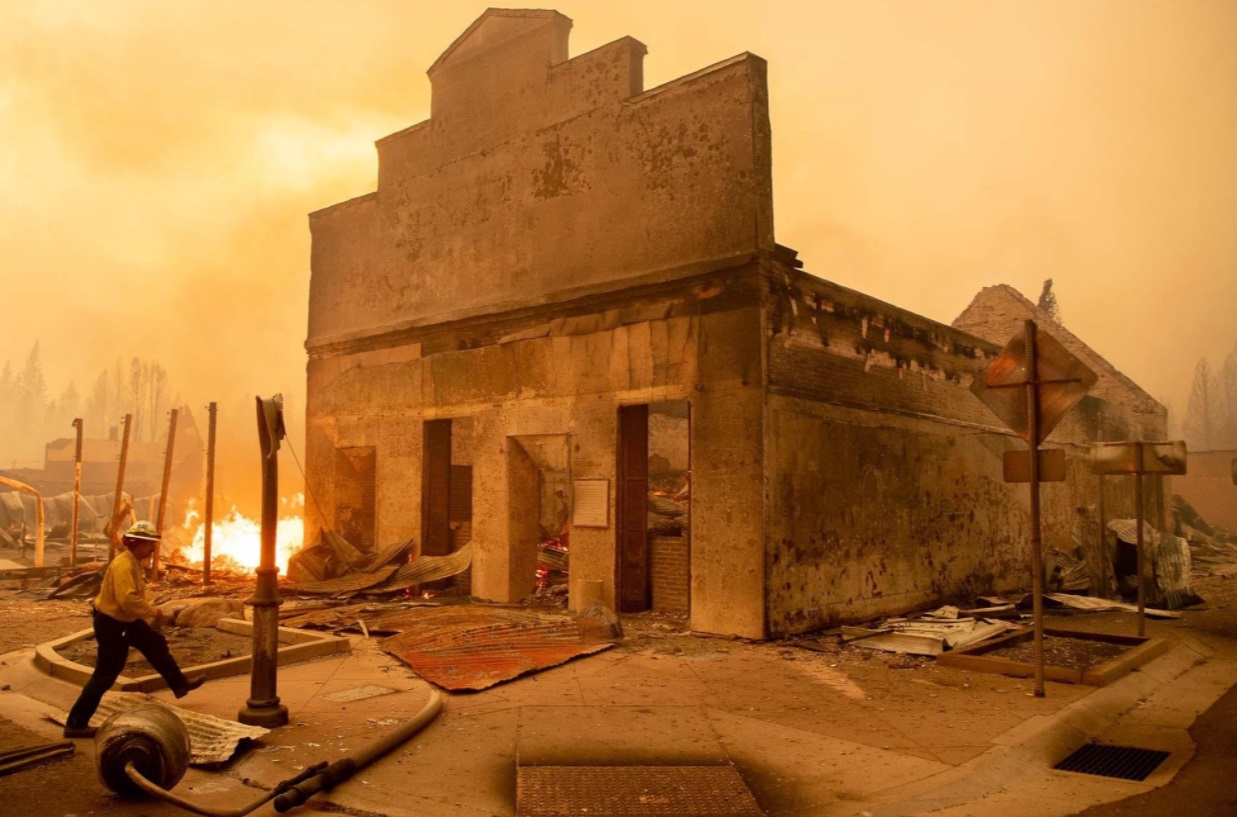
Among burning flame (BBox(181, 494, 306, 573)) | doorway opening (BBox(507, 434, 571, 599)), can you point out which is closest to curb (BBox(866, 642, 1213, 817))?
doorway opening (BBox(507, 434, 571, 599))

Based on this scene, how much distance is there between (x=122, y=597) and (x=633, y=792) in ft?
13.4

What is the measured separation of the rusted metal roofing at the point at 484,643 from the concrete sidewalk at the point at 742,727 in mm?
235

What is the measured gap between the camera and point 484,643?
994cm

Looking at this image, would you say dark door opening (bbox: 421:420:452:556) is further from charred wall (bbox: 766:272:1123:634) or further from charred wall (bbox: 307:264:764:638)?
charred wall (bbox: 766:272:1123:634)

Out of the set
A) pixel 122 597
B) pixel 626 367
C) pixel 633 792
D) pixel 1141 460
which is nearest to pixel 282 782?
pixel 633 792

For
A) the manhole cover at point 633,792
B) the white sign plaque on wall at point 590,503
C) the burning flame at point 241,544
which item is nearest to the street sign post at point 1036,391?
the manhole cover at point 633,792

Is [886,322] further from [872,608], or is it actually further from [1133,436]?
Answer: [1133,436]

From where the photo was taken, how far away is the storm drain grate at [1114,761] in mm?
5949

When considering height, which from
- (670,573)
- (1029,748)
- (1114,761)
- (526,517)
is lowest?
(1114,761)

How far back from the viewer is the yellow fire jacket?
255 inches

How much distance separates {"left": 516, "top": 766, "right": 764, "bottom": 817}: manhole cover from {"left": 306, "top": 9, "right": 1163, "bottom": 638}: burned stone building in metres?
5.21

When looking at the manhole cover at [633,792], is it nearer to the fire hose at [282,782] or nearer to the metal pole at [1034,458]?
the fire hose at [282,782]

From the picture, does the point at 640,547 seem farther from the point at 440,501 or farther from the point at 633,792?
the point at 633,792

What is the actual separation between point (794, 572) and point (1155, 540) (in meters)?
9.36
